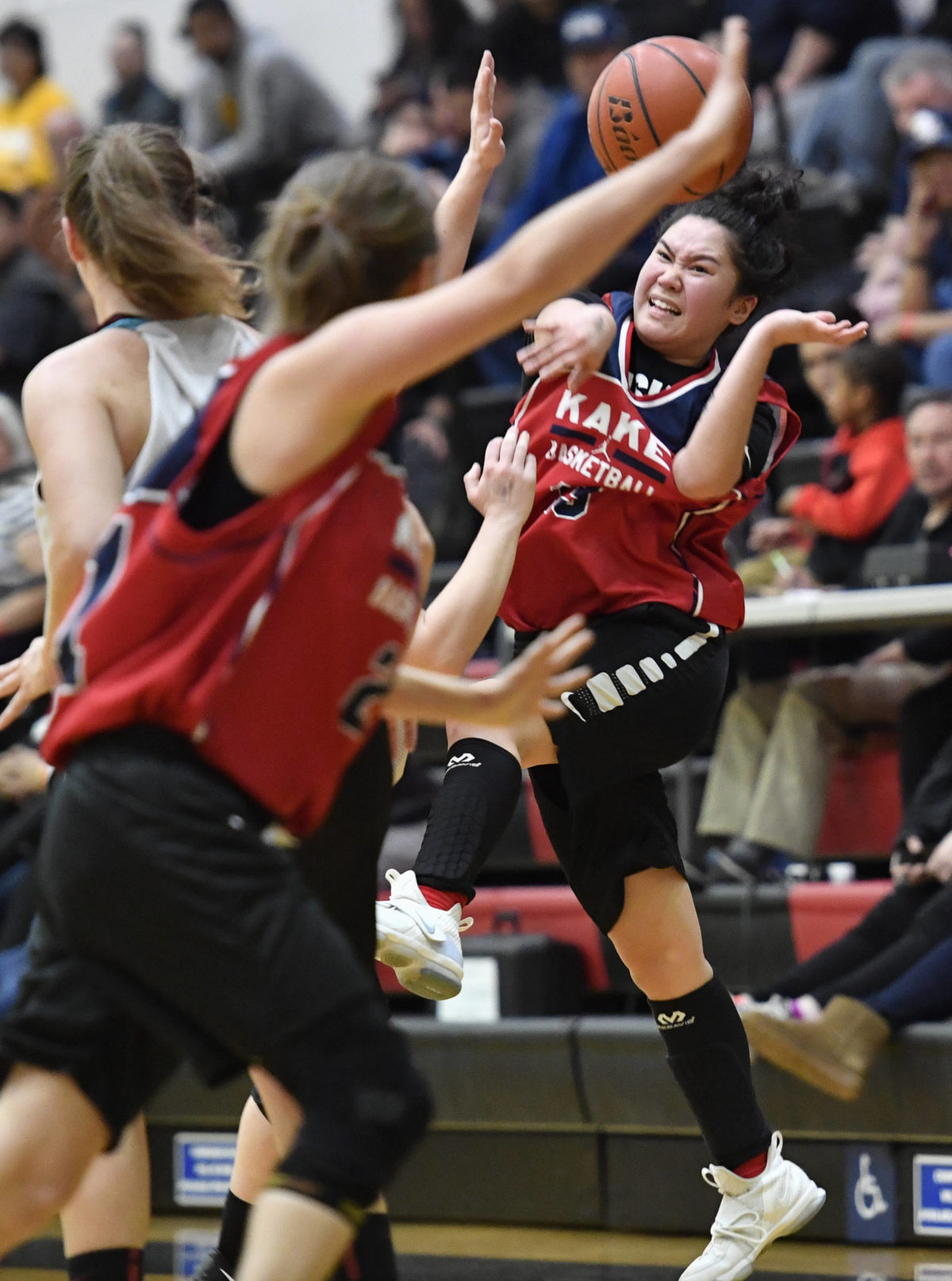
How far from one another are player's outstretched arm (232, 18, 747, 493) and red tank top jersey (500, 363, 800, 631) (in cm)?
106

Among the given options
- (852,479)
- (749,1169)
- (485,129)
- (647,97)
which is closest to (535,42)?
(852,479)

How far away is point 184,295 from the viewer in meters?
2.51

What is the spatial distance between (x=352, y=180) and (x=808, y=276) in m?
5.08

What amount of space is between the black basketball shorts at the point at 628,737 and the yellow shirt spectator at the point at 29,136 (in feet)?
27.5

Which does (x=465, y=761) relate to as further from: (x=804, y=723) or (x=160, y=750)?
(x=804, y=723)

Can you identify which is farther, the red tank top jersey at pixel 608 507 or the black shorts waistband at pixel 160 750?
the red tank top jersey at pixel 608 507

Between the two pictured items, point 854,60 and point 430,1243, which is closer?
point 430,1243

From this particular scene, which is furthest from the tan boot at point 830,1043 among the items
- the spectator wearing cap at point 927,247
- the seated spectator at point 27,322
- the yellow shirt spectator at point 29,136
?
the yellow shirt spectator at point 29,136

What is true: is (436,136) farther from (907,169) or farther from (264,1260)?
(264,1260)

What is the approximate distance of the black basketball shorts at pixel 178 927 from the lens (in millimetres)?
1974

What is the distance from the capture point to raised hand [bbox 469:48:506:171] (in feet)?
10.4

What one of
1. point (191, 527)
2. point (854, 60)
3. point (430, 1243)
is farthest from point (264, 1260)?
point (854, 60)

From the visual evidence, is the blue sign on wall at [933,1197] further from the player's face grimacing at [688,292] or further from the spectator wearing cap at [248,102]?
the spectator wearing cap at [248,102]

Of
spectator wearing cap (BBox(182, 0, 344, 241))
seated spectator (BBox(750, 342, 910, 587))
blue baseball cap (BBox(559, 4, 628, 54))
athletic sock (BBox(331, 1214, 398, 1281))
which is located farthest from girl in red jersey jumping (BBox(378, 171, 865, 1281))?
spectator wearing cap (BBox(182, 0, 344, 241))
